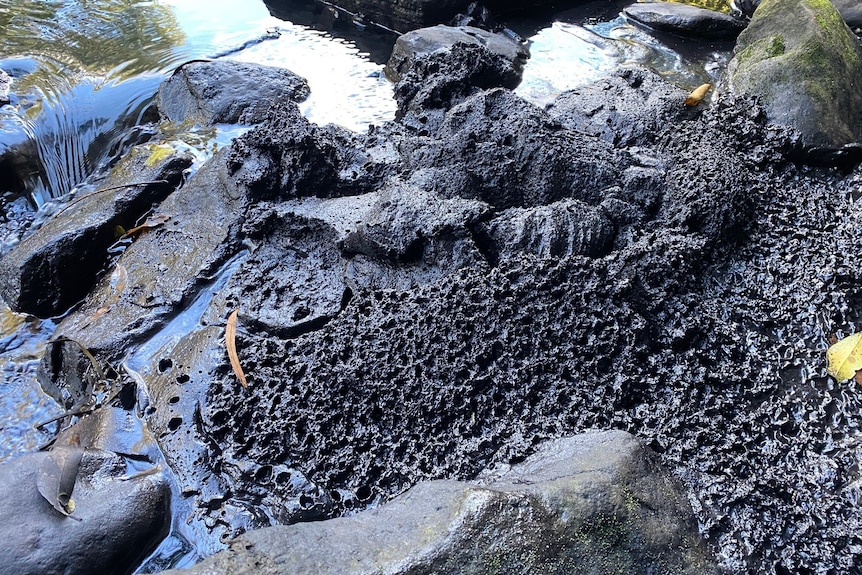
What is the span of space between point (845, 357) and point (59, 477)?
2.81 m

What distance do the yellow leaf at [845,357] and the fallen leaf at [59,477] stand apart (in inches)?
106

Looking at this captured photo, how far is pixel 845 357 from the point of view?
2.52 metres

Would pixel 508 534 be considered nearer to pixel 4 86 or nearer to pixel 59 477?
pixel 59 477

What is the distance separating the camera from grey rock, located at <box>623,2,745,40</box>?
5.30 m

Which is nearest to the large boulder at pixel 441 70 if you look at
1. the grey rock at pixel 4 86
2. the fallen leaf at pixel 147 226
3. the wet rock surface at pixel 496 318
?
the wet rock surface at pixel 496 318

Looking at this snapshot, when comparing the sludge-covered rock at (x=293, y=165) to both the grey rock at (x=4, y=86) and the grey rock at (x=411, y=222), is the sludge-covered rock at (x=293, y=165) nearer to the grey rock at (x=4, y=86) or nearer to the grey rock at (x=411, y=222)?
the grey rock at (x=411, y=222)

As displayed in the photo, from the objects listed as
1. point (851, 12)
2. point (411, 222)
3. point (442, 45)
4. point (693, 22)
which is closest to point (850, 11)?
point (851, 12)

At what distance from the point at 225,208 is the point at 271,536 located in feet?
6.88

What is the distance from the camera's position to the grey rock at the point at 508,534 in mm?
1624

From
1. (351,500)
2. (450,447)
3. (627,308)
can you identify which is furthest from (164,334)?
(627,308)

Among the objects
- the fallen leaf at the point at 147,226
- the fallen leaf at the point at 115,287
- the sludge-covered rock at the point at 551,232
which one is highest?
the sludge-covered rock at the point at 551,232

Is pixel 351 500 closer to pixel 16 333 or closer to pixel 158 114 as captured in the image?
pixel 16 333

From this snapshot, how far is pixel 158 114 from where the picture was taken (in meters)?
4.96

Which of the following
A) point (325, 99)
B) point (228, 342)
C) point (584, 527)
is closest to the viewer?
point (584, 527)
